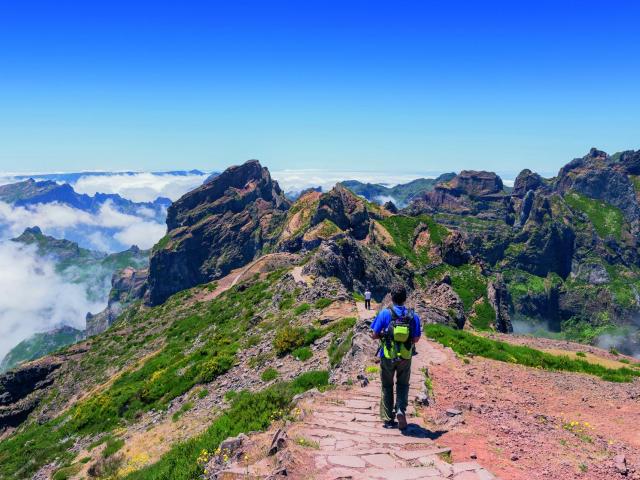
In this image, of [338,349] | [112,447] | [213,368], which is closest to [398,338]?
[338,349]

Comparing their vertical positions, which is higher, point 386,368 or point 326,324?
point 386,368

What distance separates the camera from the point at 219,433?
17.8 m

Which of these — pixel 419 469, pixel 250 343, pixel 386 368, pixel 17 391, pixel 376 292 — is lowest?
pixel 17 391

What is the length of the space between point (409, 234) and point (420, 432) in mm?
141237

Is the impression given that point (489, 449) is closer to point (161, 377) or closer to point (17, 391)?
point (161, 377)

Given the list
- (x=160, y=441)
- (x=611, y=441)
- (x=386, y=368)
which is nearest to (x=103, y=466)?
(x=160, y=441)

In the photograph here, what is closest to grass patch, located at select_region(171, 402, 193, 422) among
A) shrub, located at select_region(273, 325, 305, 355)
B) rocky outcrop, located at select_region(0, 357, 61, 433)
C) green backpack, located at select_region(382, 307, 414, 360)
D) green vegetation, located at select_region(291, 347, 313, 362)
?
shrub, located at select_region(273, 325, 305, 355)

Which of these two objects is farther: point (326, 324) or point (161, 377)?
point (161, 377)

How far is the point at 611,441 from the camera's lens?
1448cm

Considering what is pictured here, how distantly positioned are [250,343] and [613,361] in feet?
95.0

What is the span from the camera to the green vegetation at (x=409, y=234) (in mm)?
136750

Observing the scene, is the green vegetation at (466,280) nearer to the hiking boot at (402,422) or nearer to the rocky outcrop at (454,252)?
the rocky outcrop at (454,252)

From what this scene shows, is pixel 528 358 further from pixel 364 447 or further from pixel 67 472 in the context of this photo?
pixel 67 472

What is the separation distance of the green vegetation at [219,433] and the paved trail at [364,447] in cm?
195
